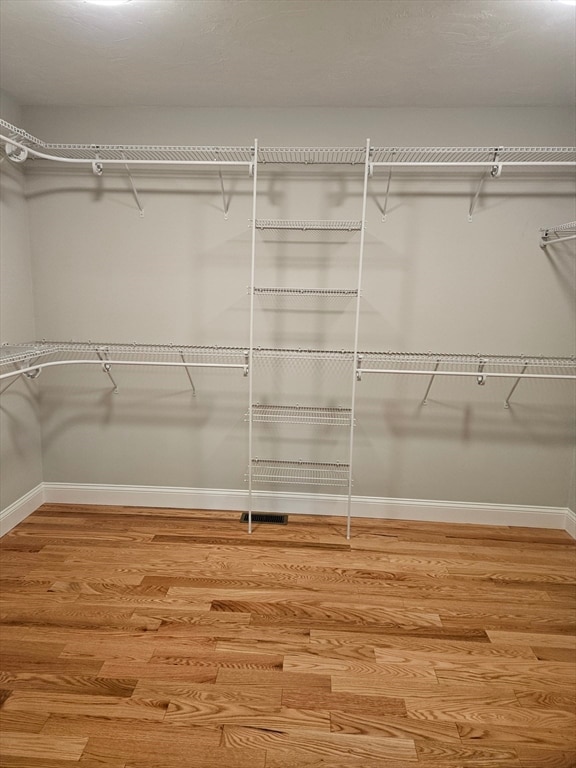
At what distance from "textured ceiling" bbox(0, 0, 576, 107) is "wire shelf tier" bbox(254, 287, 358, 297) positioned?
1.00m

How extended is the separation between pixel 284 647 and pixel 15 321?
89.1 inches

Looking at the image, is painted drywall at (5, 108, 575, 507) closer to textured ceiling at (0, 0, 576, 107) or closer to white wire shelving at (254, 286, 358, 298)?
white wire shelving at (254, 286, 358, 298)

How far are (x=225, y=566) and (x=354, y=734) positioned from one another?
3.47ft

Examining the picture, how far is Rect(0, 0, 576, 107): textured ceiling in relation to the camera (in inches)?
67.9

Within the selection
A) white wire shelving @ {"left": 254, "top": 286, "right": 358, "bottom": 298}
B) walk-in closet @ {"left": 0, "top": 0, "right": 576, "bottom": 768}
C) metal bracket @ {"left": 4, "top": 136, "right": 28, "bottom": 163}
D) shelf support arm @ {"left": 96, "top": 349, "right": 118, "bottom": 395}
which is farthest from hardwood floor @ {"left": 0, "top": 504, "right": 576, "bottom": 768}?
metal bracket @ {"left": 4, "top": 136, "right": 28, "bottom": 163}

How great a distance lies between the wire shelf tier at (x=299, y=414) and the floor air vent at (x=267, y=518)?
0.59m

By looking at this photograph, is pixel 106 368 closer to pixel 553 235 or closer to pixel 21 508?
pixel 21 508

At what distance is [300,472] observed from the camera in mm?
2900

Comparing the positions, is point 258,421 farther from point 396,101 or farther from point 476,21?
point 476,21

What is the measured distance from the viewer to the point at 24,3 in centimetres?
171

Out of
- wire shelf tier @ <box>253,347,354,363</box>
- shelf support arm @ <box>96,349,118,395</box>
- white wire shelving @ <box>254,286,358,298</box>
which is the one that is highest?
white wire shelving @ <box>254,286,358,298</box>

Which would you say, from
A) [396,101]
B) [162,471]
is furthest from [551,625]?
[396,101]

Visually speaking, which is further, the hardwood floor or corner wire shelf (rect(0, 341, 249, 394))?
corner wire shelf (rect(0, 341, 249, 394))

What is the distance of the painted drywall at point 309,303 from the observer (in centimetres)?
261
